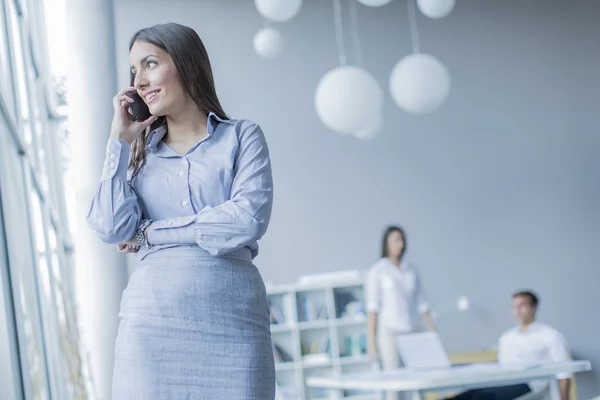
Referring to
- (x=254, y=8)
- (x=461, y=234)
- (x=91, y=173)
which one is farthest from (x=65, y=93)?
(x=461, y=234)

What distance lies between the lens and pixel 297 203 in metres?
8.83

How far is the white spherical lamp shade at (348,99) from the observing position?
496cm

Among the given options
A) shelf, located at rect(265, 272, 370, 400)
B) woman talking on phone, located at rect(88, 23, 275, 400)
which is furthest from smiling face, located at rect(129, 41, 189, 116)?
shelf, located at rect(265, 272, 370, 400)

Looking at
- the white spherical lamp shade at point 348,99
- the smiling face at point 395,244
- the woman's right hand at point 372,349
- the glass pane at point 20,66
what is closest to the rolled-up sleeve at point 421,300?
the smiling face at point 395,244

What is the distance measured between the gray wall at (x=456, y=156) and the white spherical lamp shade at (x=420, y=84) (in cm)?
361

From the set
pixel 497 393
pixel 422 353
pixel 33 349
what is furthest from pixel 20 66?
pixel 497 393

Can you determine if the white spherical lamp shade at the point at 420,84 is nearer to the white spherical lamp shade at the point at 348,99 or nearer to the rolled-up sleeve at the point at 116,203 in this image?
the white spherical lamp shade at the point at 348,99

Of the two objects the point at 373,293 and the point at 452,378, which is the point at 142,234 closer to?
the point at 452,378

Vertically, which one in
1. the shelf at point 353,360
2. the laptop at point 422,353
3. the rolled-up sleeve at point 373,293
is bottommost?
the shelf at point 353,360

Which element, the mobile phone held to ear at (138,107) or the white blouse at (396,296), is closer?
the mobile phone held to ear at (138,107)

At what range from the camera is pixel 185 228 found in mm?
1653

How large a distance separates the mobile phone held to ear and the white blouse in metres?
5.03

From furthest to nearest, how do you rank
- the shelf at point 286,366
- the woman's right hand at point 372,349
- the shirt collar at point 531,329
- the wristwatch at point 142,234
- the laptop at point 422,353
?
the shelf at point 286,366
the woman's right hand at point 372,349
the shirt collar at point 531,329
the laptop at point 422,353
the wristwatch at point 142,234

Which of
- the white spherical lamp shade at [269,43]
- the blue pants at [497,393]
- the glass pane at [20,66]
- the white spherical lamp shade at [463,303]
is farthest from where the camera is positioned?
the white spherical lamp shade at [463,303]
